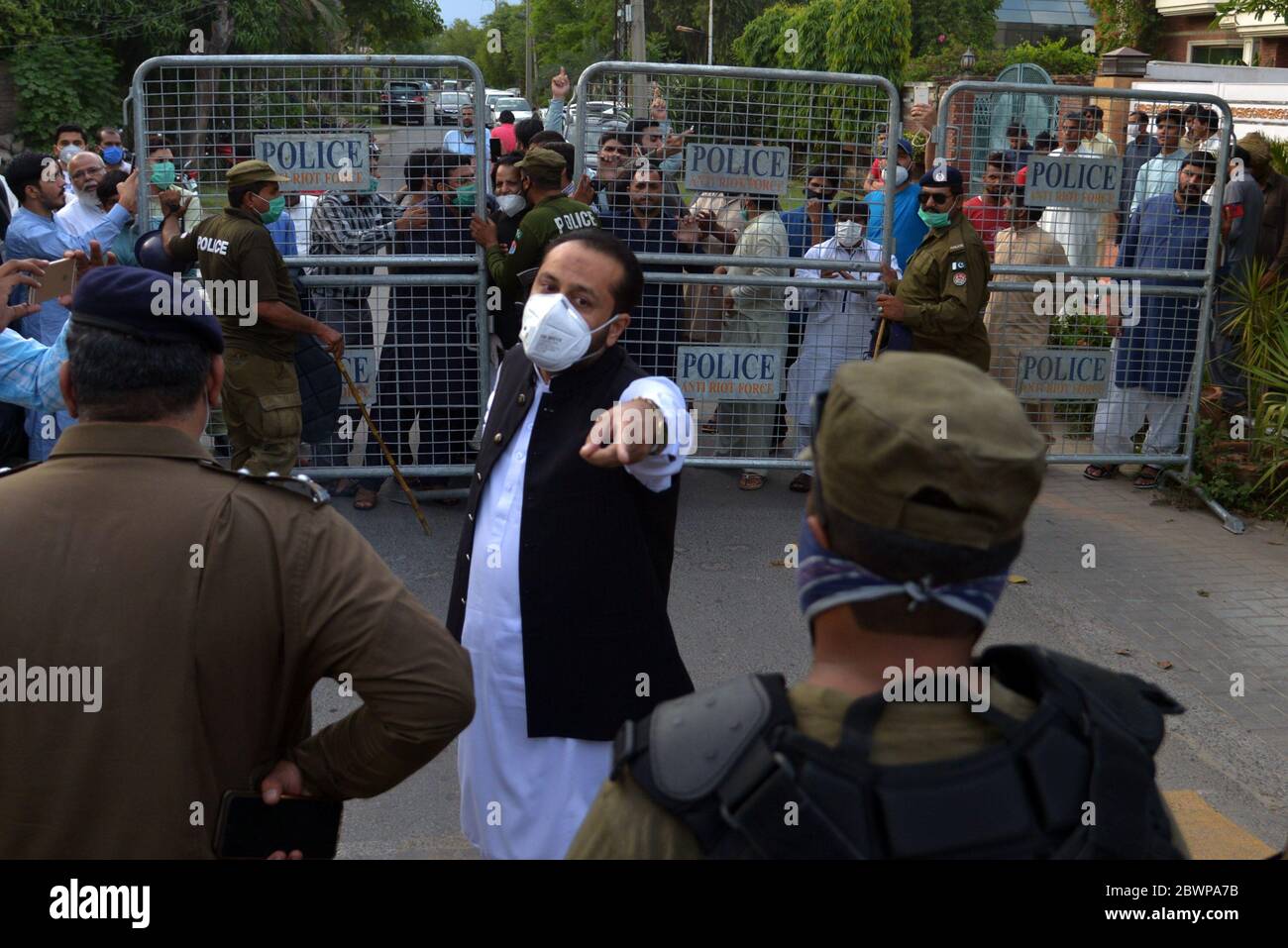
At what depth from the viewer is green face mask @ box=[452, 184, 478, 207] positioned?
24.3 feet

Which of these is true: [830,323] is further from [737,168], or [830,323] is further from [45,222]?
[45,222]

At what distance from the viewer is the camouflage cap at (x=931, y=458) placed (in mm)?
1564

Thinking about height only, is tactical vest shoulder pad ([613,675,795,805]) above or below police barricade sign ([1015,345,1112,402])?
above

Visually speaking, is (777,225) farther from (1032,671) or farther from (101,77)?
(101,77)

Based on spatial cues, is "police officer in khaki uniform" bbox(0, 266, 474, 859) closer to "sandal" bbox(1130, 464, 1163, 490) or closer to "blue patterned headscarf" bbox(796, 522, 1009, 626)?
"blue patterned headscarf" bbox(796, 522, 1009, 626)

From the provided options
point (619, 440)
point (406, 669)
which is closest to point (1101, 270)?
point (619, 440)

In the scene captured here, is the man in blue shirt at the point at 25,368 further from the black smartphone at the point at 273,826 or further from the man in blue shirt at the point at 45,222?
the man in blue shirt at the point at 45,222

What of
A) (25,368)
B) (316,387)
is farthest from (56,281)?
(316,387)

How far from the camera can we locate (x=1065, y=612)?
6547mm

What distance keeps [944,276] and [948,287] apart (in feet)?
0.24

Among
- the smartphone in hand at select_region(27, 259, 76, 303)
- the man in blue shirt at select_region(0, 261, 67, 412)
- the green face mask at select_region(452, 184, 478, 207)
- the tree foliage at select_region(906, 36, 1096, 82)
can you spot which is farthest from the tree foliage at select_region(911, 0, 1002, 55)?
the man in blue shirt at select_region(0, 261, 67, 412)

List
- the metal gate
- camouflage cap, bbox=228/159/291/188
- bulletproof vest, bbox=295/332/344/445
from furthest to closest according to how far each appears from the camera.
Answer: the metal gate
bulletproof vest, bbox=295/332/344/445
camouflage cap, bbox=228/159/291/188

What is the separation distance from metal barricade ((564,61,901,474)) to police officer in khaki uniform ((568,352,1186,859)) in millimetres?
5295

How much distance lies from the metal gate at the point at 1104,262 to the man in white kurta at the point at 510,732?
5254 mm
